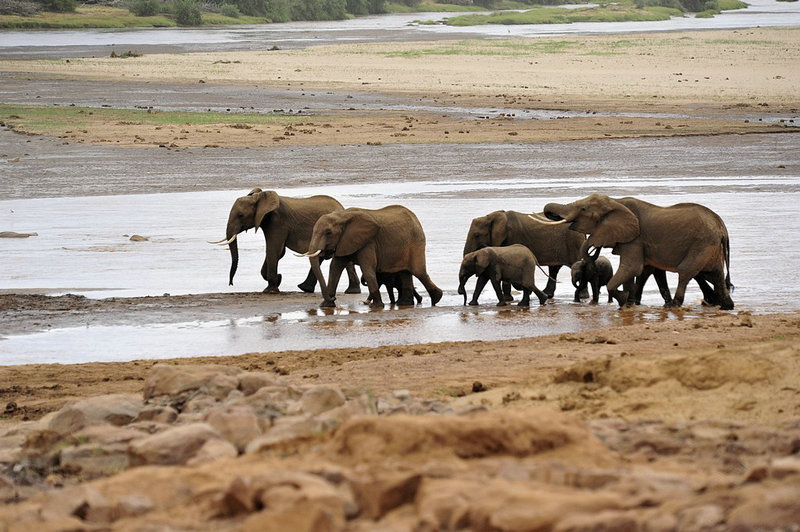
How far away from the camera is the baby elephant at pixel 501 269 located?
15.4 m

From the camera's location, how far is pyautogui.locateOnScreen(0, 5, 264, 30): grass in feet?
326

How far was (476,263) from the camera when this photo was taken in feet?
50.7

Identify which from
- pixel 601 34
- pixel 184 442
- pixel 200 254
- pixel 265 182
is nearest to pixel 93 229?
pixel 200 254

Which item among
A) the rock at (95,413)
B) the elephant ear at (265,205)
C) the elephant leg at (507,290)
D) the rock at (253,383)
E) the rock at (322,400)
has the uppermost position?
the rock at (322,400)

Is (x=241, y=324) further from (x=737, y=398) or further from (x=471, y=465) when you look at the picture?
(x=471, y=465)

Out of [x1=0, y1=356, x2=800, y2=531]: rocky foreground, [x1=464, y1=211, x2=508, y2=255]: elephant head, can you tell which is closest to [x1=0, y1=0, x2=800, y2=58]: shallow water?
[x1=464, y1=211, x2=508, y2=255]: elephant head

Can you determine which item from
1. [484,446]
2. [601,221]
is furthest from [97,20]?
[484,446]

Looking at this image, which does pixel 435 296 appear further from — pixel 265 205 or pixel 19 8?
pixel 19 8

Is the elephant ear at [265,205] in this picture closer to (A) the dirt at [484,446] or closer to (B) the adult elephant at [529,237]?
(B) the adult elephant at [529,237]

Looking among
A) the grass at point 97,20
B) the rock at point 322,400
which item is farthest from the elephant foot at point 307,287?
the grass at point 97,20

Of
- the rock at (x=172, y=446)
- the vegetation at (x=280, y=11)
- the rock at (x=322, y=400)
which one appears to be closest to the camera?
the rock at (x=172, y=446)

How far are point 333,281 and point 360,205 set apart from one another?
7.37m

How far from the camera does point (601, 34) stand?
87562 millimetres

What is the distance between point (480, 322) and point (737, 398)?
233 inches
